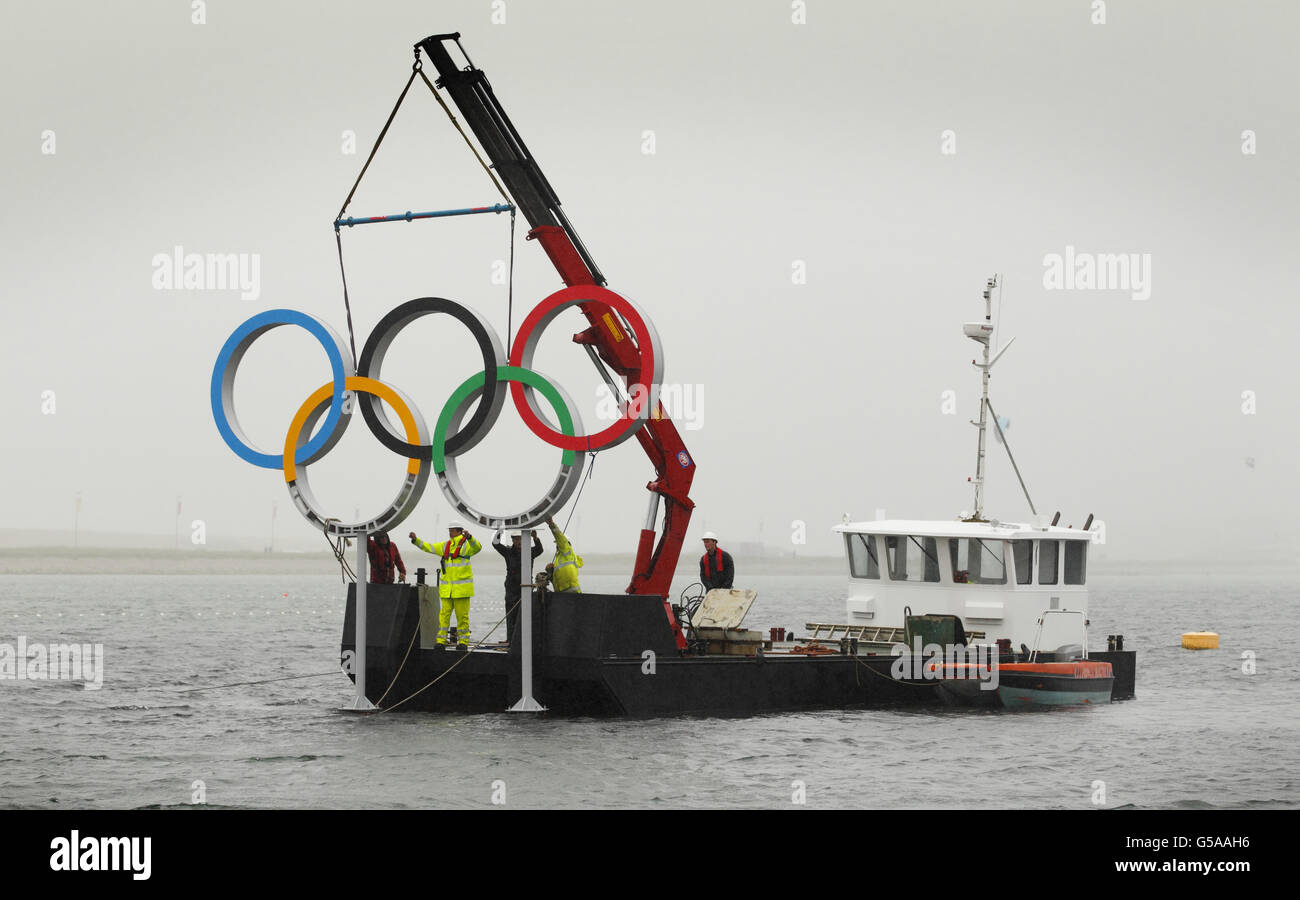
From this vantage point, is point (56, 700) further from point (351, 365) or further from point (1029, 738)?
point (1029, 738)

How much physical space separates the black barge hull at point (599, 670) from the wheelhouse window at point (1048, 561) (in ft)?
11.1

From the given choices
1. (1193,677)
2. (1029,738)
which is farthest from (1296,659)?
(1029,738)

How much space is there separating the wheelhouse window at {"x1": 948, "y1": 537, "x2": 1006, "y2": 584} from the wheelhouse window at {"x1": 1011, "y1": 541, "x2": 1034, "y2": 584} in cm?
22

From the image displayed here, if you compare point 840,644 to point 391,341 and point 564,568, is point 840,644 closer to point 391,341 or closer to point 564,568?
point 564,568

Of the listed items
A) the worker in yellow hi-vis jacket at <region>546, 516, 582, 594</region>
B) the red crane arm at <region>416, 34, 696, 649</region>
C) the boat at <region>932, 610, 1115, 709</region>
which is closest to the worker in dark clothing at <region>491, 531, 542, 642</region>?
the worker in yellow hi-vis jacket at <region>546, 516, 582, 594</region>

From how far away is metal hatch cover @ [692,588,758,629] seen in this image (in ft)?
73.9

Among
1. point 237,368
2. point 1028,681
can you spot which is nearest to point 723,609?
point 1028,681

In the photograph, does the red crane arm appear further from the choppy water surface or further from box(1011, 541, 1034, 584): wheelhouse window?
box(1011, 541, 1034, 584): wheelhouse window

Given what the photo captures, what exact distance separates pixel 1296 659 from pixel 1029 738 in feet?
97.3

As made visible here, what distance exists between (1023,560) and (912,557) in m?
1.83

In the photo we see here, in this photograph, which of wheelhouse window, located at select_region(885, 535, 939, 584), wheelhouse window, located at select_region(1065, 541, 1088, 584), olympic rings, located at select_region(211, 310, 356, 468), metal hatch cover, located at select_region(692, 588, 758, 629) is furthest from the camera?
wheelhouse window, located at select_region(1065, 541, 1088, 584)

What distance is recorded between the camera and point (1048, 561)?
24.7m

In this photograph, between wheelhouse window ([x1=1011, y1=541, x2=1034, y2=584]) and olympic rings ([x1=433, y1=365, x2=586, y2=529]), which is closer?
olympic rings ([x1=433, y1=365, x2=586, y2=529])

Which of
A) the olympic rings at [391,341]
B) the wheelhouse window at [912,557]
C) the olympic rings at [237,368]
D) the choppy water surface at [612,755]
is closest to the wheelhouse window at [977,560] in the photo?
the wheelhouse window at [912,557]
